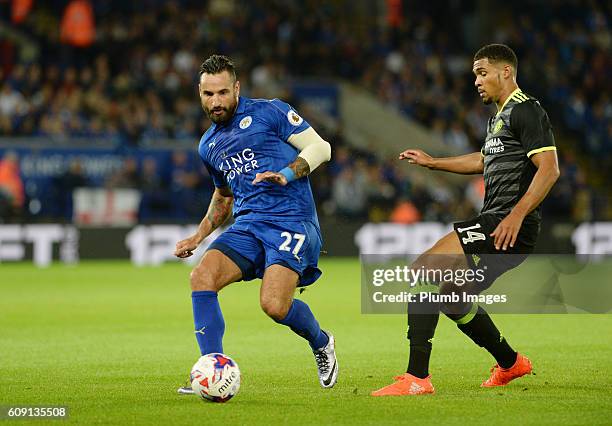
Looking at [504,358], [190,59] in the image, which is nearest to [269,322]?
[504,358]

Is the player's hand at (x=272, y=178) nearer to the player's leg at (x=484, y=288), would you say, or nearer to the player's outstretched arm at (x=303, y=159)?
the player's outstretched arm at (x=303, y=159)

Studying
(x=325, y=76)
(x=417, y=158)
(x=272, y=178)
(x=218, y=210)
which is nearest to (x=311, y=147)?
(x=272, y=178)

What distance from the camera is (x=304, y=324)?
24.8 ft

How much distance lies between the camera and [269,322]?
12641 mm

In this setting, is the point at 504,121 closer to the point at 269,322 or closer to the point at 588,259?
the point at 269,322

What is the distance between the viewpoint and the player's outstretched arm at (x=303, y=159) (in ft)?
23.2

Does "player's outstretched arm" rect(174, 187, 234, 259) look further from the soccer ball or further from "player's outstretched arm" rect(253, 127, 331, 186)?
the soccer ball

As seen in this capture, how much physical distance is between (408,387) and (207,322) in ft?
4.25

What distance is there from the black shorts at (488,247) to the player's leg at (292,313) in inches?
43.1

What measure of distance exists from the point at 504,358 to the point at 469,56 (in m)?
24.0

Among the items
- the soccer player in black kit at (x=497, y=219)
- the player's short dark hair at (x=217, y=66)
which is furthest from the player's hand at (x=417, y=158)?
the player's short dark hair at (x=217, y=66)

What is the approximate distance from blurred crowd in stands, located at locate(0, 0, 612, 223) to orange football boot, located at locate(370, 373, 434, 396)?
49.9ft

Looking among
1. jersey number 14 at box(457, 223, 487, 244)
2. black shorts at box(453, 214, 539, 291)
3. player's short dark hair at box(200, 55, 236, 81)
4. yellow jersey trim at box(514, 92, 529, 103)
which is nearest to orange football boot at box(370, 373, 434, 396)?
black shorts at box(453, 214, 539, 291)

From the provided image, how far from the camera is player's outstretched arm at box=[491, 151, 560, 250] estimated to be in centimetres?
710
